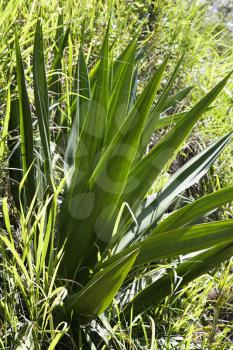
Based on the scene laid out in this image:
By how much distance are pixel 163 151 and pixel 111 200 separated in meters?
0.20

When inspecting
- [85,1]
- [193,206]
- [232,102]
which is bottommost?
[193,206]

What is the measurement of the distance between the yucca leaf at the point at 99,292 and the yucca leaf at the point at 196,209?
274 mm

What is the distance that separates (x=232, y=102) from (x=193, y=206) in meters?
2.13

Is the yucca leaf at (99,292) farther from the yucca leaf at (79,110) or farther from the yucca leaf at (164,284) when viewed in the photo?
Result: the yucca leaf at (79,110)

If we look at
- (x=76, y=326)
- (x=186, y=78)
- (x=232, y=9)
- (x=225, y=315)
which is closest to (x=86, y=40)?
(x=186, y=78)

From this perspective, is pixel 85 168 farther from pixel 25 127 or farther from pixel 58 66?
pixel 58 66

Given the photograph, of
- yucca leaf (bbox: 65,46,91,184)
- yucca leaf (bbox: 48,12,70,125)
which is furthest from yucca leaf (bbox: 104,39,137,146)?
yucca leaf (bbox: 48,12,70,125)

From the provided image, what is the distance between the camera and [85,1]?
2883 millimetres

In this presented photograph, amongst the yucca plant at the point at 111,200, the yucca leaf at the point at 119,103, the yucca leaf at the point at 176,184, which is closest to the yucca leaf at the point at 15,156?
the yucca plant at the point at 111,200

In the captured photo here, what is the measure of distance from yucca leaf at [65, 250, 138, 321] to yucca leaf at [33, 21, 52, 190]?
1.19 feet

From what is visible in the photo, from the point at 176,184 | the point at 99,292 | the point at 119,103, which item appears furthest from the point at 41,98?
the point at 99,292

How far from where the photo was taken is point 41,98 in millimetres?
1741

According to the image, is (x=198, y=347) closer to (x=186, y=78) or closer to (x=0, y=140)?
(x=0, y=140)

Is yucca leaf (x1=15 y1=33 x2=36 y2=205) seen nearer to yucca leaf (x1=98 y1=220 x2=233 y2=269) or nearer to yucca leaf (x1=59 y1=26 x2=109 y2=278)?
yucca leaf (x1=59 y1=26 x2=109 y2=278)
